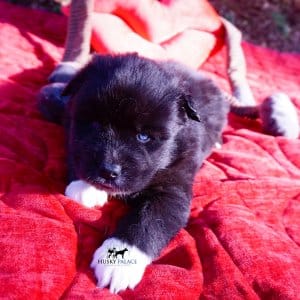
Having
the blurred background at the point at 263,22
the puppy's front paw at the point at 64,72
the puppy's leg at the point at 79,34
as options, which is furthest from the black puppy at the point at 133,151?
the blurred background at the point at 263,22

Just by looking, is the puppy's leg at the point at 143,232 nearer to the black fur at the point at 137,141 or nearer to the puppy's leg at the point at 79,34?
the black fur at the point at 137,141

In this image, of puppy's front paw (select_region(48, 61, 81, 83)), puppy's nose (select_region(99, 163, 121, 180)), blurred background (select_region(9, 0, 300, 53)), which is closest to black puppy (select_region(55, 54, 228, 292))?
puppy's nose (select_region(99, 163, 121, 180))

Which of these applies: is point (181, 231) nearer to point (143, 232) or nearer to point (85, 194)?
point (143, 232)

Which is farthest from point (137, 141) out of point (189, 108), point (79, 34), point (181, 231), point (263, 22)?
point (263, 22)

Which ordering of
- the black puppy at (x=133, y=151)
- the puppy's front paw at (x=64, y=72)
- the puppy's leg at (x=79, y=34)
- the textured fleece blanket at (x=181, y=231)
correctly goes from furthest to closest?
the puppy's leg at (x=79, y=34) → the puppy's front paw at (x=64, y=72) → the black puppy at (x=133, y=151) → the textured fleece blanket at (x=181, y=231)

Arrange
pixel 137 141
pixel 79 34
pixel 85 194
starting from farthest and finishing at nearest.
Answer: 1. pixel 79 34
2. pixel 85 194
3. pixel 137 141

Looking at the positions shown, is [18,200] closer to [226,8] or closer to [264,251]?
[264,251]

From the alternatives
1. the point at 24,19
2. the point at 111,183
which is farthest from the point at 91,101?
the point at 24,19
